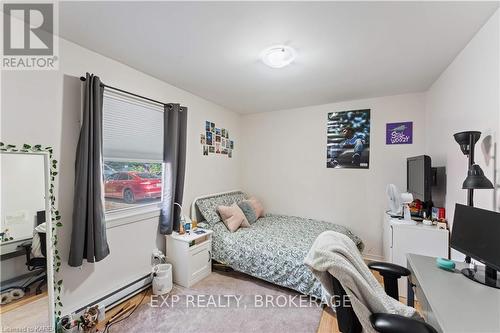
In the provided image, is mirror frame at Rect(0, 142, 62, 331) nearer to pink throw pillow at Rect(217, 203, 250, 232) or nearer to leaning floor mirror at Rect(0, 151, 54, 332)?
leaning floor mirror at Rect(0, 151, 54, 332)

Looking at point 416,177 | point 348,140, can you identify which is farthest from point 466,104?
point 348,140

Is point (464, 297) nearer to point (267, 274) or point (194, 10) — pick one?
point (267, 274)

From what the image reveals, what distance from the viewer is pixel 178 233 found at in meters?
2.71

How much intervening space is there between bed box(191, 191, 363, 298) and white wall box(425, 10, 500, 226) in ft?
4.70

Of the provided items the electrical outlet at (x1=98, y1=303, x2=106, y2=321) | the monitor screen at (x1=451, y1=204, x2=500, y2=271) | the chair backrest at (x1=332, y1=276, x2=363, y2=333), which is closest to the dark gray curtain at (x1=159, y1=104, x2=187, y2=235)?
the electrical outlet at (x1=98, y1=303, x2=106, y2=321)

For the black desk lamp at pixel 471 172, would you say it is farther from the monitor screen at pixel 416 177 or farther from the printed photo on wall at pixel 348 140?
the printed photo on wall at pixel 348 140

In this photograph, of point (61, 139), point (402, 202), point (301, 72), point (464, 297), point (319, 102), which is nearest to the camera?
point (464, 297)

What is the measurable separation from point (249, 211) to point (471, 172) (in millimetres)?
2618

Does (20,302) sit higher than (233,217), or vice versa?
(233,217)

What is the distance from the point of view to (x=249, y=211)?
11.4 ft

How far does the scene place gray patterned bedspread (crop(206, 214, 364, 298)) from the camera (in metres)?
2.32

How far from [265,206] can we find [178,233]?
187 cm

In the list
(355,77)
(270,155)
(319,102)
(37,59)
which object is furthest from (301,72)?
(37,59)

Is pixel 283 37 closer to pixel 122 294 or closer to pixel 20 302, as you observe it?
pixel 20 302
